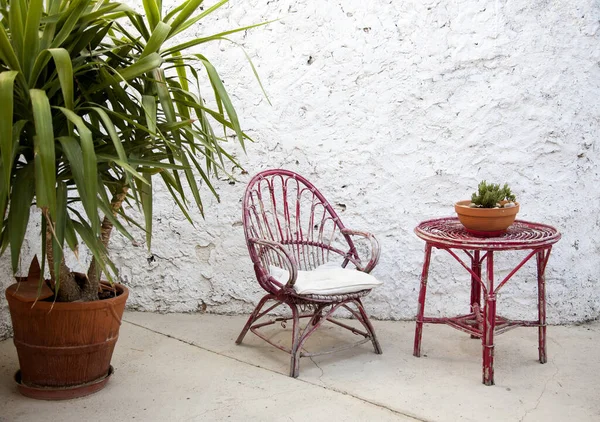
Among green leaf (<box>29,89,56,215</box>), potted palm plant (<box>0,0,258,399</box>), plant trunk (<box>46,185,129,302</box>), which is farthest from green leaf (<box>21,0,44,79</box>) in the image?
plant trunk (<box>46,185,129,302</box>)

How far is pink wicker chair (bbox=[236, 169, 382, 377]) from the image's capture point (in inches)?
Result: 108

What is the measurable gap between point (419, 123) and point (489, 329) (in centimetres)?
116

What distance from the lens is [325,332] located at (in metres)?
3.28

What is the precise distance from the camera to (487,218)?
272 centimetres

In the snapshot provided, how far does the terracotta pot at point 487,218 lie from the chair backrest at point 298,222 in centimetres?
59

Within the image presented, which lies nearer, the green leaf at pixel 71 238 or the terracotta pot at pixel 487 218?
the green leaf at pixel 71 238

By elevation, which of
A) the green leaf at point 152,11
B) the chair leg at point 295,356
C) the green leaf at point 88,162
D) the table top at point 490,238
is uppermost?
the green leaf at point 152,11

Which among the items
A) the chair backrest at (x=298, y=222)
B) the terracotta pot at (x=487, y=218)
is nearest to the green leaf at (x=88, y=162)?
the chair backrest at (x=298, y=222)

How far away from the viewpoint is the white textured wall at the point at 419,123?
3277 mm

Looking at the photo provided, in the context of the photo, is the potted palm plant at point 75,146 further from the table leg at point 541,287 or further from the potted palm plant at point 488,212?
the table leg at point 541,287

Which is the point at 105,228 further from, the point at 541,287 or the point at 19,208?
the point at 541,287

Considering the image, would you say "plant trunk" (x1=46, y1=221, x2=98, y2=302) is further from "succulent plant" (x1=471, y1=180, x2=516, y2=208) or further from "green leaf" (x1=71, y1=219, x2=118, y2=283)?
"succulent plant" (x1=471, y1=180, x2=516, y2=208)

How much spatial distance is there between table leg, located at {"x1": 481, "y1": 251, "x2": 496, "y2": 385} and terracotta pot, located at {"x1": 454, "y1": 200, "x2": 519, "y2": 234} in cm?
14

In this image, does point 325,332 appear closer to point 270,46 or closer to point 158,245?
point 158,245
